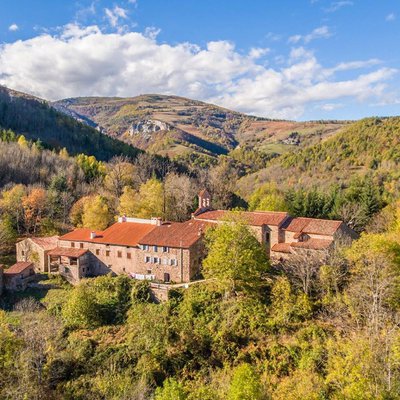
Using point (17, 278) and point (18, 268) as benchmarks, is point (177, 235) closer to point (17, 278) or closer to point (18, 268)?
point (17, 278)

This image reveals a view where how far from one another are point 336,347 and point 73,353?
83.8 feet

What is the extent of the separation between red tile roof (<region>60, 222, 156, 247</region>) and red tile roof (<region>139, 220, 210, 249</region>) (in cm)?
202

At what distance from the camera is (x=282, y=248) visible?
46812 mm

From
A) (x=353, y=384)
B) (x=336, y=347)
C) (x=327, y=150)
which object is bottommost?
(x=336, y=347)

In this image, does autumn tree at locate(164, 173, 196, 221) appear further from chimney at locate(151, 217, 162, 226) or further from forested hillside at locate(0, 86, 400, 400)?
forested hillside at locate(0, 86, 400, 400)

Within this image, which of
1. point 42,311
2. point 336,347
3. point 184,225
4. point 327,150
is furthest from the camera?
point 327,150

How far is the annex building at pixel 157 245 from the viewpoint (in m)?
47.4

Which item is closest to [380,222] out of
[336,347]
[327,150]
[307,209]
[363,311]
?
[307,209]

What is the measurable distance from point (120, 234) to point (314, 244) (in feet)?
87.0

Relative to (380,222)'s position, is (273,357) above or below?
below

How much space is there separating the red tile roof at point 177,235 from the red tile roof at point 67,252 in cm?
938

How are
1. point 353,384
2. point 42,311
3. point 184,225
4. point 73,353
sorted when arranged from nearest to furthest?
point 353,384 < point 73,353 < point 42,311 < point 184,225

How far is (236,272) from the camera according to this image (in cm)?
4072

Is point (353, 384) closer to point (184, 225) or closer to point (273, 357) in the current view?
point (273, 357)
